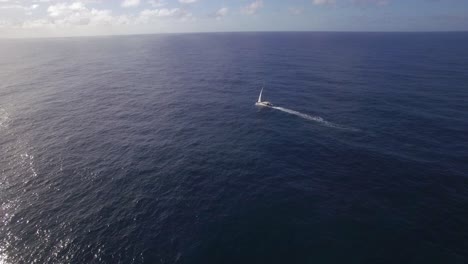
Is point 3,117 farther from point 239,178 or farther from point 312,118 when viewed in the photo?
point 312,118

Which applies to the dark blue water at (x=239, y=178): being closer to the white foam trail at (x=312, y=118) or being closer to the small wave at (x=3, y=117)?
the white foam trail at (x=312, y=118)

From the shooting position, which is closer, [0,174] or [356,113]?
[0,174]

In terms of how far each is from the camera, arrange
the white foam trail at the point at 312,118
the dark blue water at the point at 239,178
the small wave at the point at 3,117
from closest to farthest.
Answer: the dark blue water at the point at 239,178 < the white foam trail at the point at 312,118 < the small wave at the point at 3,117

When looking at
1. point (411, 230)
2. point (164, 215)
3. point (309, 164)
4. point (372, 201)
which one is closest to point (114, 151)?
point (164, 215)

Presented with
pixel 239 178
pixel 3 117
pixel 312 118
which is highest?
pixel 312 118

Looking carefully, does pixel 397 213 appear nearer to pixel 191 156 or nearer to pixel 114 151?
pixel 191 156

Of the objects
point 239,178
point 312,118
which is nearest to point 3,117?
point 239,178

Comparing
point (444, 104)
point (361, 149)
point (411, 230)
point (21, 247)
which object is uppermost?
point (444, 104)

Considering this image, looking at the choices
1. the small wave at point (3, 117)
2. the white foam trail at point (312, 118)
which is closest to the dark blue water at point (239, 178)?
the white foam trail at point (312, 118)

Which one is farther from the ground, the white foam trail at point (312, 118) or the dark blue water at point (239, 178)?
the white foam trail at point (312, 118)
